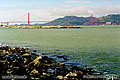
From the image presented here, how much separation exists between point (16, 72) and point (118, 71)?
314 inches

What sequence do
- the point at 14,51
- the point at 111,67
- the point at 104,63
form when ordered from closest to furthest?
the point at 111,67, the point at 104,63, the point at 14,51

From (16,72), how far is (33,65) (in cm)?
207

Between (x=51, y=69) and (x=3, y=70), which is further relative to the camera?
(x=51, y=69)

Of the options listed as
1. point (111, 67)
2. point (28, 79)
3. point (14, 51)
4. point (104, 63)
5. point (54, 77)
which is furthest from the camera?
point (14, 51)

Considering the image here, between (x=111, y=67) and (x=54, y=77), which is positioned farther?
(x=111, y=67)

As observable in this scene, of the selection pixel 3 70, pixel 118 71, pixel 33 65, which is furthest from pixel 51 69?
pixel 118 71

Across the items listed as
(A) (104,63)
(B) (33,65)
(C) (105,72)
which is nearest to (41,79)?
(B) (33,65)

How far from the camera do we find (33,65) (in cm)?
1321

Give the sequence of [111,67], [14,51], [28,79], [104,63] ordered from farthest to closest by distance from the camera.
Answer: [14,51], [104,63], [111,67], [28,79]

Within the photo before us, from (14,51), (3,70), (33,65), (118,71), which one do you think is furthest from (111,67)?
(14,51)

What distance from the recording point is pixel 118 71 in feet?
44.7

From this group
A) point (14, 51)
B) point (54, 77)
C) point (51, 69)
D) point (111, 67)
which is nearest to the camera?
point (54, 77)

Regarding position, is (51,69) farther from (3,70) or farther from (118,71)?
(118,71)

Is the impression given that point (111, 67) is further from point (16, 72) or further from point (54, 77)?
point (16, 72)
